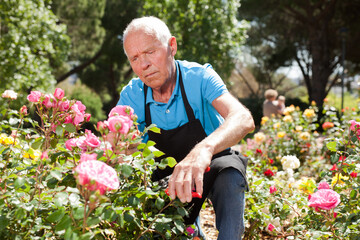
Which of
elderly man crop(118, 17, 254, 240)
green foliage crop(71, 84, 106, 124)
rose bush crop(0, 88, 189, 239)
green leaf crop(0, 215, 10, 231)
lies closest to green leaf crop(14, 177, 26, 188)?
rose bush crop(0, 88, 189, 239)

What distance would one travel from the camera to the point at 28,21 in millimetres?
7258

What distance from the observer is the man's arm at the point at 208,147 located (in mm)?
1181

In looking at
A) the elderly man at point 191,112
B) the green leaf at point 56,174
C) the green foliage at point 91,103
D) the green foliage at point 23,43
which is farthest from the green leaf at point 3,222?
the green foliage at point 91,103

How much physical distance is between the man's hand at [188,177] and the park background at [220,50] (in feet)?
2.45

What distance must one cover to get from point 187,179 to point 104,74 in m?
17.2

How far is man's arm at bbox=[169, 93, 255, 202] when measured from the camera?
1181mm

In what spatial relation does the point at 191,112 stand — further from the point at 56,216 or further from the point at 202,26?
the point at 202,26

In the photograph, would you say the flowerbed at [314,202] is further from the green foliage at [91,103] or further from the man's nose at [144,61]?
the green foliage at [91,103]

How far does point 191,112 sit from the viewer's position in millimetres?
1916

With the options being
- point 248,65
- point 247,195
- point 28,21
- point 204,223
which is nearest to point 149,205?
point 247,195

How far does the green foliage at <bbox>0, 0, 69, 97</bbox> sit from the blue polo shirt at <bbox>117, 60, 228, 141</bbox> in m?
5.38

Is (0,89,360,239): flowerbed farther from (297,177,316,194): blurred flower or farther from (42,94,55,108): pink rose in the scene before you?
(297,177,316,194): blurred flower

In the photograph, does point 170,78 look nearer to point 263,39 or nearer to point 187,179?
point 187,179

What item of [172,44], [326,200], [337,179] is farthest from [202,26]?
[326,200]
